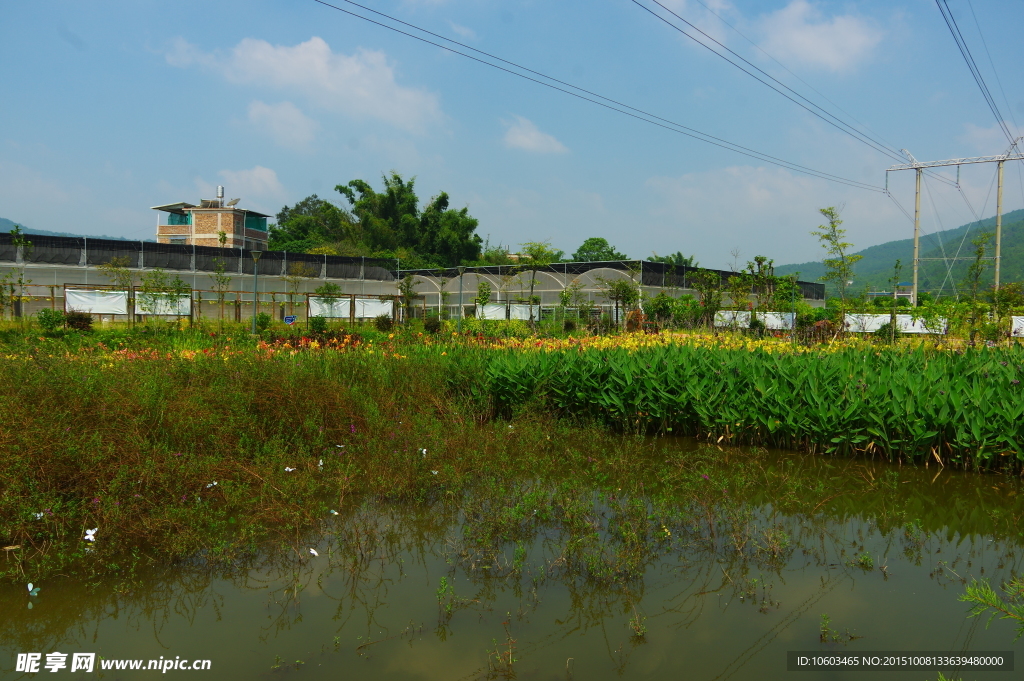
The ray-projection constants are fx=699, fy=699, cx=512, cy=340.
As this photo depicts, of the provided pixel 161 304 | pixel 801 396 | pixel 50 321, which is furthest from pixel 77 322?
pixel 801 396

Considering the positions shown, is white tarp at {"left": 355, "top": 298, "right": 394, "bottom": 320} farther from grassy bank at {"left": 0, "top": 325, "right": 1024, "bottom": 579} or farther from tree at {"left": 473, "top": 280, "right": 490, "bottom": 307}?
grassy bank at {"left": 0, "top": 325, "right": 1024, "bottom": 579}

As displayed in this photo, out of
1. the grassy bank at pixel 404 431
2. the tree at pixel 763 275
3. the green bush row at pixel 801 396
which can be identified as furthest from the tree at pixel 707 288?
the grassy bank at pixel 404 431

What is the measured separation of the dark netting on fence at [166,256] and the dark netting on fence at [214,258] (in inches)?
24.1

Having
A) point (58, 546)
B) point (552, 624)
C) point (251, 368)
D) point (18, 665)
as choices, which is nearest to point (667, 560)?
point (552, 624)

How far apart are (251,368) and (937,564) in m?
5.37

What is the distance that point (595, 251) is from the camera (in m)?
67.4

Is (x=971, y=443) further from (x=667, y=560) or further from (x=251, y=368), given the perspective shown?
(x=251, y=368)

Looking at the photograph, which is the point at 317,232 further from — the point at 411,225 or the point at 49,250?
the point at 49,250

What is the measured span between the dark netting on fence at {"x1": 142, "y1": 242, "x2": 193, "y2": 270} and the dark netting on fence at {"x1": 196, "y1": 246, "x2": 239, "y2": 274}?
613mm

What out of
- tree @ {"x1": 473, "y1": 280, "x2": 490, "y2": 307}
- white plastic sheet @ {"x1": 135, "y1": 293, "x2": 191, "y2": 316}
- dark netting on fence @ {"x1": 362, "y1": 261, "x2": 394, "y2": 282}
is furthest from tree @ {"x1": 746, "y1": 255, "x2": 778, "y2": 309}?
dark netting on fence @ {"x1": 362, "y1": 261, "x2": 394, "y2": 282}

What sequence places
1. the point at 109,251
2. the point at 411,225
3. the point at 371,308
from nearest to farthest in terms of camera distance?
1. the point at 371,308
2. the point at 109,251
3. the point at 411,225

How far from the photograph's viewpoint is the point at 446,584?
10.9 ft

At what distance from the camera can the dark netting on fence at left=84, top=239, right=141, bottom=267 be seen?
107 ft

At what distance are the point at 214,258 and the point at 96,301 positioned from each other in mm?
15470
